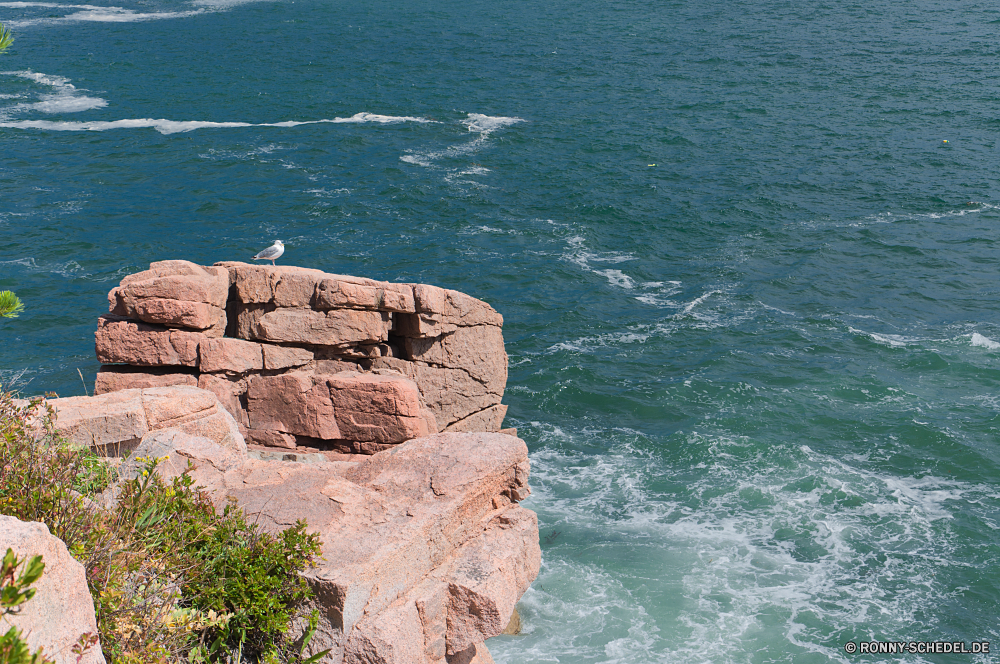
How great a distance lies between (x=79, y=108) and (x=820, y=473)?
173ft

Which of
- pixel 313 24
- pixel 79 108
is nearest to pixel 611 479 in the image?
pixel 79 108

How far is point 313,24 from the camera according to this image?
3182 inches

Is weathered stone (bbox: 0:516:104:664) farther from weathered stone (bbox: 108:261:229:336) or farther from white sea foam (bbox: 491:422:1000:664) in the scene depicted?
white sea foam (bbox: 491:422:1000:664)

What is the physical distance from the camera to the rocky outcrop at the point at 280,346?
1588 centimetres

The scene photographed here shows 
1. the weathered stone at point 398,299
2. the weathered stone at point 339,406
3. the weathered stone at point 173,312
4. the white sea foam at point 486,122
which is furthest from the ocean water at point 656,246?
the weathered stone at point 173,312

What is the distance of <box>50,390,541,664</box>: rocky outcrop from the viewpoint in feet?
31.3

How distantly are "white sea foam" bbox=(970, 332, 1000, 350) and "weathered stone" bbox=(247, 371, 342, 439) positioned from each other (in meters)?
22.4

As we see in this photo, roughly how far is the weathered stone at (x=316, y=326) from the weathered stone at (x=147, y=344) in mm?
1271

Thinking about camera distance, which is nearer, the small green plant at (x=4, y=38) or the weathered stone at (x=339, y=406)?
the small green plant at (x=4, y=38)

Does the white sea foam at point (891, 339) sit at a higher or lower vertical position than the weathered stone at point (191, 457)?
lower

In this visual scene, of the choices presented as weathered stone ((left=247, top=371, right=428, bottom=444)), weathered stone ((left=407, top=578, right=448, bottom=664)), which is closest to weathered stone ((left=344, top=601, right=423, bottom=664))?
weathered stone ((left=407, top=578, right=448, bottom=664))

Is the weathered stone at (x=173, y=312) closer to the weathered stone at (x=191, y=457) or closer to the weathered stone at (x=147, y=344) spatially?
the weathered stone at (x=147, y=344)

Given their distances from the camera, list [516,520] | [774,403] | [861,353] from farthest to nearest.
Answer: [861,353] < [774,403] < [516,520]

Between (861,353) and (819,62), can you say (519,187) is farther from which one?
(819,62)
